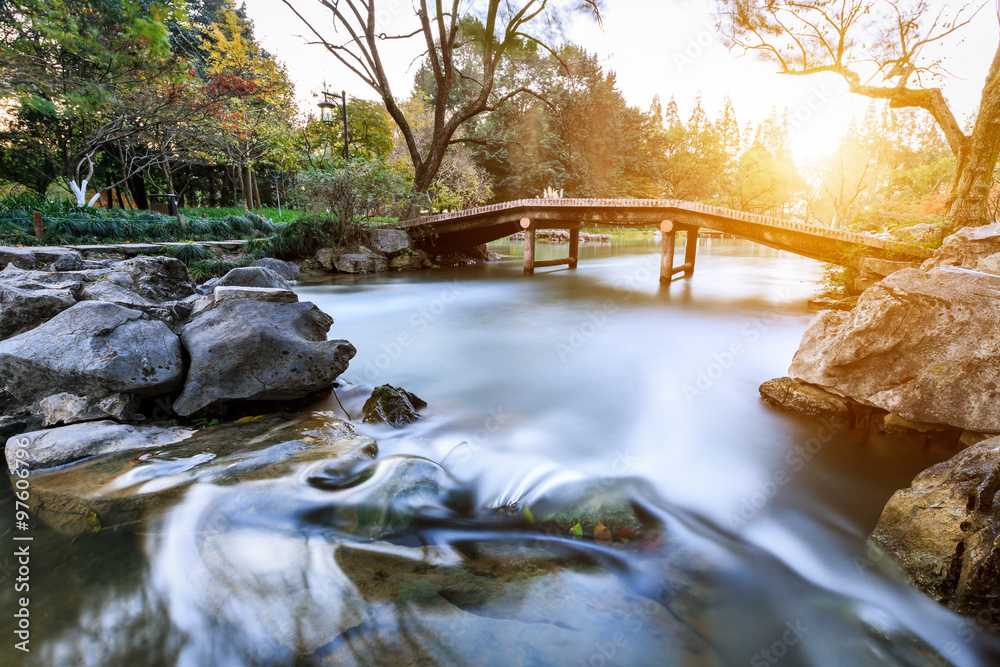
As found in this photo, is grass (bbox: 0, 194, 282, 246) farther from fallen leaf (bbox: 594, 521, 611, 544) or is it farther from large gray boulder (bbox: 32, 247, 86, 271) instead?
fallen leaf (bbox: 594, 521, 611, 544)

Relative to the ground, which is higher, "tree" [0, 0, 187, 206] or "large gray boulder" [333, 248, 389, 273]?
"tree" [0, 0, 187, 206]

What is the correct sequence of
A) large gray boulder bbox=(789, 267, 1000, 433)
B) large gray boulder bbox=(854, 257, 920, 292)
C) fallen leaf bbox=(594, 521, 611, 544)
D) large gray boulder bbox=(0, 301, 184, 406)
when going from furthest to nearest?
large gray boulder bbox=(854, 257, 920, 292) < large gray boulder bbox=(0, 301, 184, 406) < large gray boulder bbox=(789, 267, 1000, 433) < fallen leaf bbox=(594, 521, 611, 544)

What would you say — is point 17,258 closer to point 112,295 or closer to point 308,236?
point 112,295

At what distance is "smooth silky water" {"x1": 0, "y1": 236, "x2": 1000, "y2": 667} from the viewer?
6.81ft

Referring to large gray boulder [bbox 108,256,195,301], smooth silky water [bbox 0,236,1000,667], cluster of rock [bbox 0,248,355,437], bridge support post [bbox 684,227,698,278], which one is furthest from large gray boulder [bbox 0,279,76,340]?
bridge support post [bbox 684,227,698,278]

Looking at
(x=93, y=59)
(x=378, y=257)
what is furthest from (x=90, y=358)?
(x=93, y=59)

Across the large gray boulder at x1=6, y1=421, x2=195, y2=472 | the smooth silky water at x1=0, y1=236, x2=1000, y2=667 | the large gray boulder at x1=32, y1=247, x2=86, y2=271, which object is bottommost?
the smooth silky water at x1=0, y1=236, x2=1000, y2=667

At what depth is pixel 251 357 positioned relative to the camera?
13.9ft

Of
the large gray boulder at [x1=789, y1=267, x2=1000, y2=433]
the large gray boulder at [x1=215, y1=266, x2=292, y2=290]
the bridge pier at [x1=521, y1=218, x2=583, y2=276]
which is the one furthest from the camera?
the bridge pier at [x1=521, y1=218, x2=583, y2=276]

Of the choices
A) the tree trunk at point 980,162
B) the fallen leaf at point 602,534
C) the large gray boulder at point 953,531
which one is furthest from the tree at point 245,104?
the tree trunk at point 980,162

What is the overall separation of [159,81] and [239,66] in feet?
29.4

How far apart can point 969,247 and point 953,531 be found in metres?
6.80

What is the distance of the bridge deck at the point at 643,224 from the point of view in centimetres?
990

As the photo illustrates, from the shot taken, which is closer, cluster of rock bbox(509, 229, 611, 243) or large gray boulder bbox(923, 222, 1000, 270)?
large gray boulder bbox(923, 222, 1000, 270)
